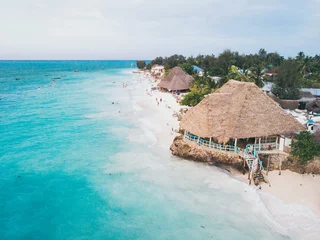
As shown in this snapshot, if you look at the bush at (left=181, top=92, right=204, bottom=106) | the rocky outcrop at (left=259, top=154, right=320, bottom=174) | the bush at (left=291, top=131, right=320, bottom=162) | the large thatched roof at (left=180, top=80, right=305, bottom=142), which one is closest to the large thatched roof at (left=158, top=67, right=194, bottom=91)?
the bush at (left=181, top=92, right=204, bottom=106)

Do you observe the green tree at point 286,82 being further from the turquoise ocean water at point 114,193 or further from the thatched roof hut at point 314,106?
the turquoise ocean water at point 114,193

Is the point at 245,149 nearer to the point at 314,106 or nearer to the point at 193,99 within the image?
the point at 193,99

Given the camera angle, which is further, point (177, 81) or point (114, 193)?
point (177, 81)

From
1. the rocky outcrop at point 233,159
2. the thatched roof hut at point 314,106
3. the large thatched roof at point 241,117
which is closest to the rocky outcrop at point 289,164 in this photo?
the rocky outcrop at point 233,159

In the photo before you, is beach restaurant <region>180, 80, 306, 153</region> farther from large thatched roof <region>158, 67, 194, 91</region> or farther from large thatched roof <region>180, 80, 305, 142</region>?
large thatched roof <region>158, 67, 194, 91</region>

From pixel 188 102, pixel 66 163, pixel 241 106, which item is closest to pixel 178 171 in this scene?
pixel 241 106

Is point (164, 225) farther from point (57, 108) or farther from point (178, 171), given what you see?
point (57, 108)

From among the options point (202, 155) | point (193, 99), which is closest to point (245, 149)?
point (202, 155)

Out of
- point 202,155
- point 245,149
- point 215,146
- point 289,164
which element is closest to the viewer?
point 245,149
